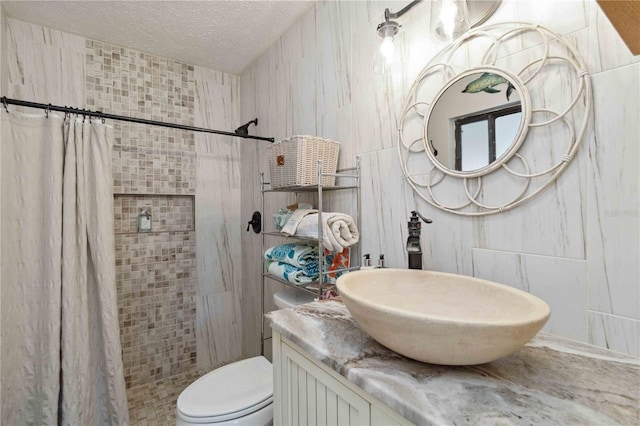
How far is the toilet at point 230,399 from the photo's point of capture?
45.0 inches

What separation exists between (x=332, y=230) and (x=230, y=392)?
2.75 feet

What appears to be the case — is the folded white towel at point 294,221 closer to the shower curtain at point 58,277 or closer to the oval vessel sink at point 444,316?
the oval vessel sink at point 444,316

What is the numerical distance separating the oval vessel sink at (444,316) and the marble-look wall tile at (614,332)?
0.75 feet

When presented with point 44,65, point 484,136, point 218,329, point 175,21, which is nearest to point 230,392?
point 218,329

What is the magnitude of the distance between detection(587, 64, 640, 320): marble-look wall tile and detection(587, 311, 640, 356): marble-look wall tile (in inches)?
0.7

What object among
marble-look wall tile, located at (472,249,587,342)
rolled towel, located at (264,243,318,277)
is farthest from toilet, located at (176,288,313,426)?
marble-look wall tile, located at (472,249,587,342)

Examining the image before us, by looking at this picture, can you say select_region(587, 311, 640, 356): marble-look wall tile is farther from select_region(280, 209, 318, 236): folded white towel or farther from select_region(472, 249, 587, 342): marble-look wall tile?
select_region(280, 209, 318, 236): folded white towel

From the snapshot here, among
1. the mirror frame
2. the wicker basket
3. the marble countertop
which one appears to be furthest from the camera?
the wicker basket

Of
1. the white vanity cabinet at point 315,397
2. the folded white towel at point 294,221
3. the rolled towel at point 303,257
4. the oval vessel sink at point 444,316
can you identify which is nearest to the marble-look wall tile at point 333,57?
the folded white towel at point 294,221

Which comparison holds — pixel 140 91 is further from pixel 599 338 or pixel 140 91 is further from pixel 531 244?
pixel 599 338

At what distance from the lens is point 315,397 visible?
72cm

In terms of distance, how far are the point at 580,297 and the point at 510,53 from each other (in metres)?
0.71

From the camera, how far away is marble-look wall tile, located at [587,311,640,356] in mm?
668

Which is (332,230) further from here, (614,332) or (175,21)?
(175,21)
